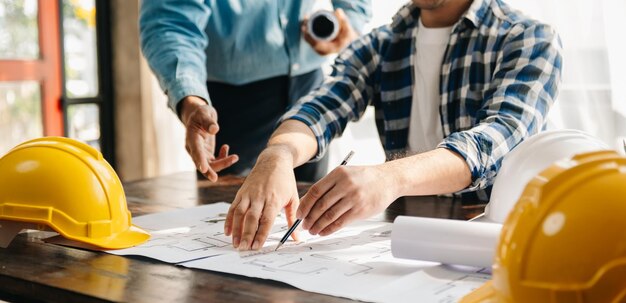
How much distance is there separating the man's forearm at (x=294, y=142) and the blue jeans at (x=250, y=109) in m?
0.60

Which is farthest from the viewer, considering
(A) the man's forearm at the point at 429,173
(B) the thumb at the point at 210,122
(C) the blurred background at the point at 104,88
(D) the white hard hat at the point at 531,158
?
(C) the blurred background at the point at 104,88

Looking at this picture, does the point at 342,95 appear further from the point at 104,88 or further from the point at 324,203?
the point at 104,88

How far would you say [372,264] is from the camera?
1.06 metres

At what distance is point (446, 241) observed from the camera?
1023 millimetres

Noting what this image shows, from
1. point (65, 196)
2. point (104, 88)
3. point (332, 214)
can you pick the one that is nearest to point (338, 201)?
point (332, 214)

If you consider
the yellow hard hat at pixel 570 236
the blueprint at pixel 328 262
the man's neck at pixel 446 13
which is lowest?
the blueprint at pixel 328 262

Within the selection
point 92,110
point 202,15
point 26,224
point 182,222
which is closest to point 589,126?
point 202,15

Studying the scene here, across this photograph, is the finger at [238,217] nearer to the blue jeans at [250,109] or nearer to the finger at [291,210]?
the finger at [291,210]

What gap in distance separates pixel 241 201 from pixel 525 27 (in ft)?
2.66

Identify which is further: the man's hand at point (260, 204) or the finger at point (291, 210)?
the finger at point (291, 210)

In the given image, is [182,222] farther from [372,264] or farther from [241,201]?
[372,264]

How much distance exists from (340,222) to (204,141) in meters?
0.68

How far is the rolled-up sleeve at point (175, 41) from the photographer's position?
6.32 feet

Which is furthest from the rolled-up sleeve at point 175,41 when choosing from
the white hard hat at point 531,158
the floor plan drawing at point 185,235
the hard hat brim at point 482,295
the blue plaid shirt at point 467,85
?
the hard hat brim at point 482,295
